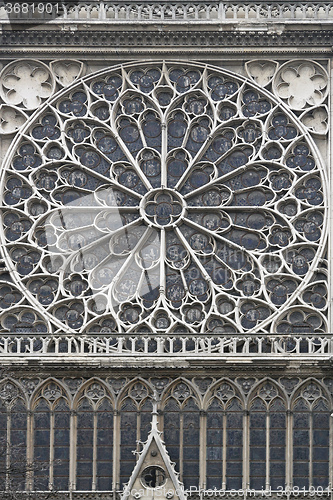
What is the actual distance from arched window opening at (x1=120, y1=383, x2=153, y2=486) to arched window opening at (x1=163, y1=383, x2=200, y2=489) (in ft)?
1.57

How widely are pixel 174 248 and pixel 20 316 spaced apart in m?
4.13

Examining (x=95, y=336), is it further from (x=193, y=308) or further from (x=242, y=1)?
(x=242, y=1)

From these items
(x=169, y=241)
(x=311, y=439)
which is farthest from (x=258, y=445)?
(x=169, y=241)

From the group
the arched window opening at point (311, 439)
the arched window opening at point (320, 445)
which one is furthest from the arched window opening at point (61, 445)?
the arched window opening at point (320, 445)

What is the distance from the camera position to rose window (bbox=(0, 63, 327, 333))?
1575 inches

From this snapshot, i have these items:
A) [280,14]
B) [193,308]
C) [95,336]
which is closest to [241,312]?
[193,308]

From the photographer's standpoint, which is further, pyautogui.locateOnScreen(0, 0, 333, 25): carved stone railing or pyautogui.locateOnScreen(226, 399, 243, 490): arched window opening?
pyautogui.locateOnScreen(0, 0, 333, 25): carved stone railing

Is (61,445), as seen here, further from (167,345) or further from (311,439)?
(311,439)

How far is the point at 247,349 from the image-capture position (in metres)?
39.0

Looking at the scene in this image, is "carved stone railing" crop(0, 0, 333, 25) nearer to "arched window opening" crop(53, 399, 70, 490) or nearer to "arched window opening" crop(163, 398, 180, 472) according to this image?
"arched window opening" crop(163, 398, 180, 472)

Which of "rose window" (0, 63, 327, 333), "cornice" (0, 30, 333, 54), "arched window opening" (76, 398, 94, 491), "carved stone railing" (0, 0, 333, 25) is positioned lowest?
"arched window opening" (76, 398, 94, 491)

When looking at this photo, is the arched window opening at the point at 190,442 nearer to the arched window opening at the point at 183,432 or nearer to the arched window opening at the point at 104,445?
the arched window opening at the point at 183,432

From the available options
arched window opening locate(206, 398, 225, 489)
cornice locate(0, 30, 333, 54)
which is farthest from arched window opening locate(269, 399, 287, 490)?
cornice locate(0, 30, 333, 54)

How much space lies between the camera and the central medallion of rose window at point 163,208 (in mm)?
40625
